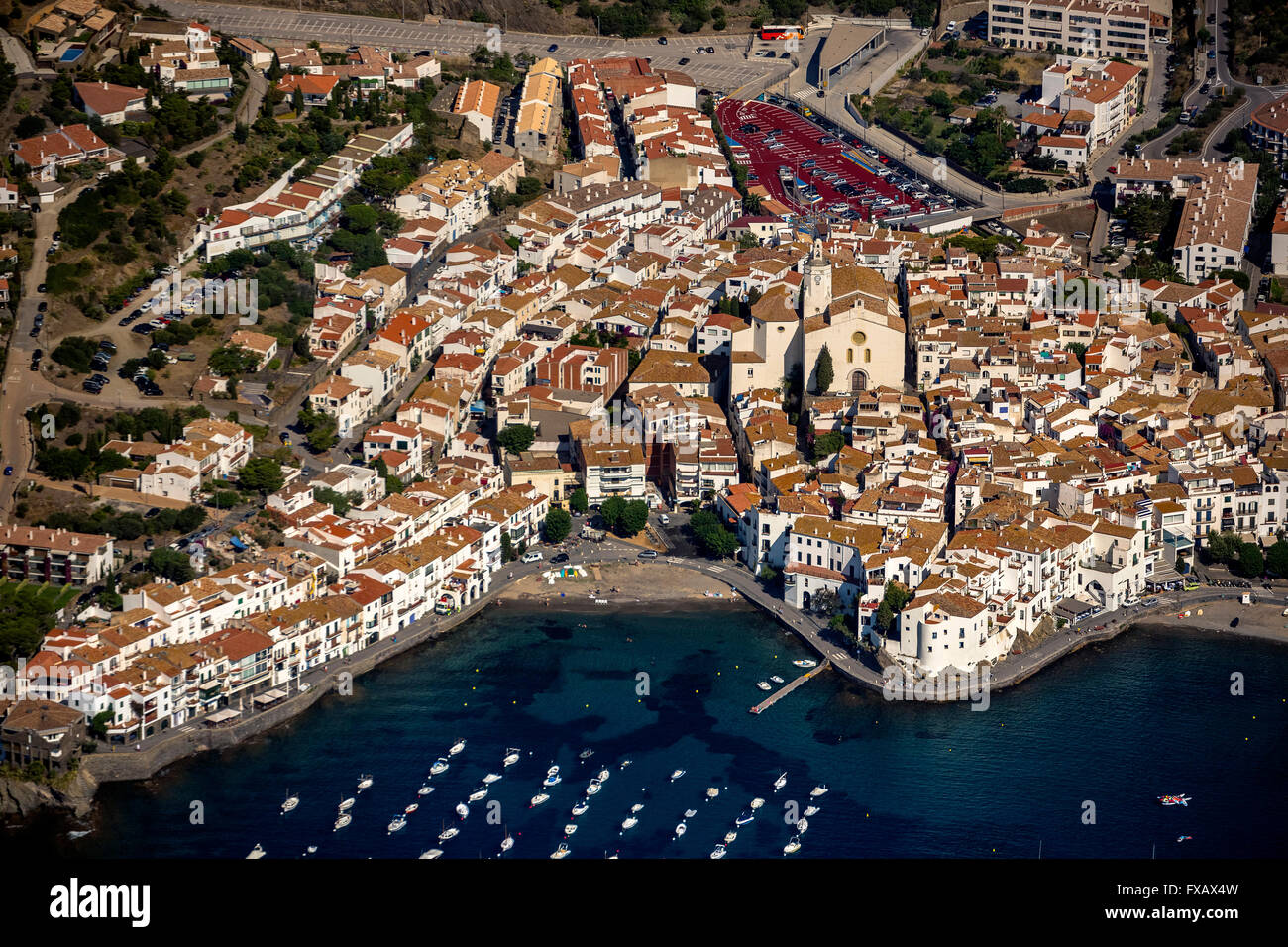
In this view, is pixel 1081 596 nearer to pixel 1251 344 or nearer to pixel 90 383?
pixel 1251 344

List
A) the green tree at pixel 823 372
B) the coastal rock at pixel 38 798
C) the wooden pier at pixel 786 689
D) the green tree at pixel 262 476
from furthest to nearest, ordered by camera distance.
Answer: the green tree at pixel 823 372
the green tree at pixel 262 476
the wooden pier at pixel 786 689
the coastal rock at pixel 38 798

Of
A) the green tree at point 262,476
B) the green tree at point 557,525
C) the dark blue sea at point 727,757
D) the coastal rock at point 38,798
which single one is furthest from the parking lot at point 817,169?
the coastal rock at point 38,798

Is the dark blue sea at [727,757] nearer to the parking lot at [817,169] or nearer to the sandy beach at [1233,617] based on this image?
the sandy beach at [1233,617]

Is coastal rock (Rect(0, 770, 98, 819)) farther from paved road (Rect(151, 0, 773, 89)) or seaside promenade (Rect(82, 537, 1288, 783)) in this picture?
paved road (Rect(151, 0, 773, 89))

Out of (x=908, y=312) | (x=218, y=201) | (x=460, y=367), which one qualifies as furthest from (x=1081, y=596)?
(x=218, y=201)

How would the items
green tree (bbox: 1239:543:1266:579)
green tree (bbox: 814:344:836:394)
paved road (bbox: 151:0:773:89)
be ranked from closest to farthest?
green tree (bbox: 1239:543:1266:579), green tree (bbox: 814:344:836:394), paved road (bbox: 151:0:773:89)

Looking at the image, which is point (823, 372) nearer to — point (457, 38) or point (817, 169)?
point (817, 169)

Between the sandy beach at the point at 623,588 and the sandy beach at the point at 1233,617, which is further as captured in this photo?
the sandy beach at the point at 623,588

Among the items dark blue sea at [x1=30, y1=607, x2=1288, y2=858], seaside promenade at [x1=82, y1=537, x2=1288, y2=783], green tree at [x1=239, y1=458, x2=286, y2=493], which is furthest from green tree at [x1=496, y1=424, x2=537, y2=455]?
dark blue sea at [x1=30, y1=607, x2=1288, y2=858]
